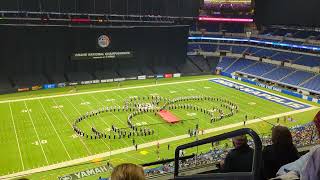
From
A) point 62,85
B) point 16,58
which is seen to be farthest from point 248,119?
point 16,58

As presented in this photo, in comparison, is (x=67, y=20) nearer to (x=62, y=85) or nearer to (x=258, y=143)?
(x=62, y=85)

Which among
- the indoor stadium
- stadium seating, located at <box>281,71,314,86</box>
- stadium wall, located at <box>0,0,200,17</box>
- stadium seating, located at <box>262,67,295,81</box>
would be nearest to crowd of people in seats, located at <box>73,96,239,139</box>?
the indoor stadium

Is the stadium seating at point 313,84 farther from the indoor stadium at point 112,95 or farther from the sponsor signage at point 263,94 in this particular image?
the sponsor signage at point 263,94

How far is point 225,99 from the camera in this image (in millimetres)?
36625

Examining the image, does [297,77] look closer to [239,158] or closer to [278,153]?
[278,153]

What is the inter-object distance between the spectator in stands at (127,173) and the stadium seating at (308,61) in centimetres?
4801

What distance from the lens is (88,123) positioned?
2816 cm

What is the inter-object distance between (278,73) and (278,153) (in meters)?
45.2

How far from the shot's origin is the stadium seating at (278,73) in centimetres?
4625

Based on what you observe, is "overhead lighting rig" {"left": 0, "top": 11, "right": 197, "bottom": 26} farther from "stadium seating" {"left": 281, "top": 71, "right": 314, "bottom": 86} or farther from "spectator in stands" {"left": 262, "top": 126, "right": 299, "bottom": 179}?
"spectator in stands" {"left": 262, "top": 126, "right": 299, "bottom": 179}

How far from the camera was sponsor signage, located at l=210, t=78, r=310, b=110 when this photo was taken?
35.9 meters

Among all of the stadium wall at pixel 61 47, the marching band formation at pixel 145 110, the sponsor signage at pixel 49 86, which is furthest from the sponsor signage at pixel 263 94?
the sponsor signage at pixel 49 86

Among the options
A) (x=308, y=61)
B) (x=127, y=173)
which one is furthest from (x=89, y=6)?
(x=127, y=173)

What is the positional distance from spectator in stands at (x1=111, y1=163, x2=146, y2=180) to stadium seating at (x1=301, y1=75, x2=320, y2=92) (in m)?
41.1
